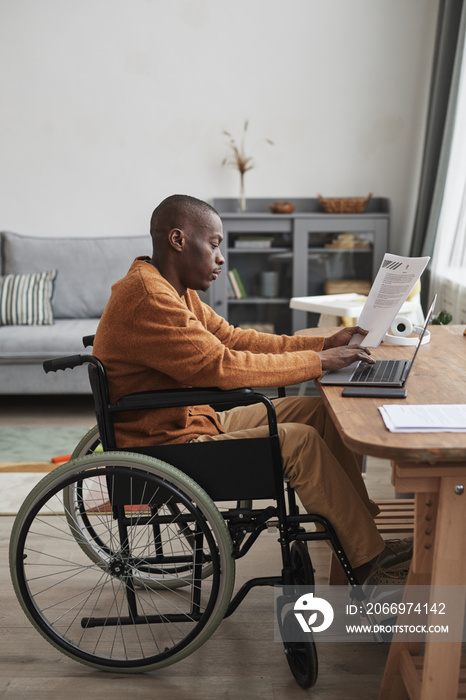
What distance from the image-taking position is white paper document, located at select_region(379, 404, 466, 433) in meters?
1.22

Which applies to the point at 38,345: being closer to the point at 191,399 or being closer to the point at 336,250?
the point at 336,250

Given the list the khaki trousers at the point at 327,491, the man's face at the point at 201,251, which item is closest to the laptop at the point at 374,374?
the khaki trousers at the point at 327,491

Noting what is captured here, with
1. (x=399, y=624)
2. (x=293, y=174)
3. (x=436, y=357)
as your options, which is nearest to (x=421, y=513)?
(x=399, y=624)

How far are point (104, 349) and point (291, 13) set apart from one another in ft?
10.7

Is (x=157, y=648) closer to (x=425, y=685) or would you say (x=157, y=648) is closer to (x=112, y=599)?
(x=112, y=599)

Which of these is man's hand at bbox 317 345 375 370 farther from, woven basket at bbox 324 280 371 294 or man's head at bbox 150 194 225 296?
woven basket at bbox 324 280 371 294

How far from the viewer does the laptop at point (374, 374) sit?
1550mm

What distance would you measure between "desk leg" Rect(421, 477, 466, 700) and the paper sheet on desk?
0.59 meters

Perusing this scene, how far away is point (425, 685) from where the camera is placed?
128cm

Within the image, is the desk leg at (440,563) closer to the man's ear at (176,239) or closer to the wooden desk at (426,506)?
the wooden desk at (426,506)

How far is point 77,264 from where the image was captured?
4.04 m

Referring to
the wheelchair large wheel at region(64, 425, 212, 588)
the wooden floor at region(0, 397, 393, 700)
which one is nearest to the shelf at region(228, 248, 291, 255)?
the wheelchair large wheel at region(64, 425, 212, 588)

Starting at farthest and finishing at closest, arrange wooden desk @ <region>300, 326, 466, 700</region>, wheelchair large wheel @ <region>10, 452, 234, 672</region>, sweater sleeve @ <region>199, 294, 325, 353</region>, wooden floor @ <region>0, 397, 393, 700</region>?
1. sweater sleeve @ <region>199, 294, 325, 353</region>
2. wooden floor @ <region>0, 397, 393, 700</region>
3. wheelchair large wheel @ <region>10, 452, 234, 672</region>
4. wooden desk @ <region>300, 326, 466, 700</region>

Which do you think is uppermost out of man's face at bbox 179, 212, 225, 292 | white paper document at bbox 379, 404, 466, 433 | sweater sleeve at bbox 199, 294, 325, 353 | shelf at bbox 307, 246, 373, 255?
man's face at bbox 179, 212, 225, 292
